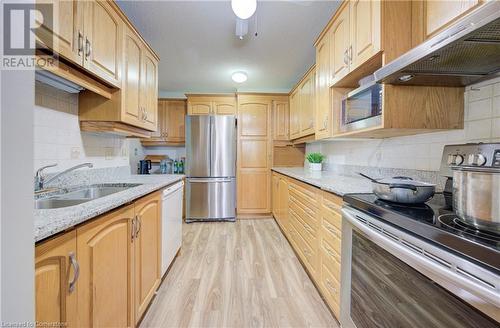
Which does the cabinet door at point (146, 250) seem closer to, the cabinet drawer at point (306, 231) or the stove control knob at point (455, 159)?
the cabinet drawer at point (306, 231)

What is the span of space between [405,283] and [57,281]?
3.83ft

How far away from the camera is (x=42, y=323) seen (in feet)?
2.20

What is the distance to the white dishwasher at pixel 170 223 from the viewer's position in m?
1.89

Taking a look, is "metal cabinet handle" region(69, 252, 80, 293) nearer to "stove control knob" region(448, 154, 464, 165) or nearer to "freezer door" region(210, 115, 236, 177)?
"stove control knob" region(448, 154, 464, 165)

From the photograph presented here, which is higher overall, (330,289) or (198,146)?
(198,146)

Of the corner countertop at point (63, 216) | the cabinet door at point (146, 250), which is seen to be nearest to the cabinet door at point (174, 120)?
the cabinet door at point (146, 250)

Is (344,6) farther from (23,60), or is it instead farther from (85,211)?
(85,211)

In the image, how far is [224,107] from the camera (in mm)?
4012

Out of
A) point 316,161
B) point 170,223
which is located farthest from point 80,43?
point 316,161

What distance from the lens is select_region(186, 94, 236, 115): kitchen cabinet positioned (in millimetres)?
3973

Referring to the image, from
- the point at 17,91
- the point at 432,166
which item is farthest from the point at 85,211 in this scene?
the point at 432,166

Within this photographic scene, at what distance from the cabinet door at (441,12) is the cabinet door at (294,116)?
2.21 metres

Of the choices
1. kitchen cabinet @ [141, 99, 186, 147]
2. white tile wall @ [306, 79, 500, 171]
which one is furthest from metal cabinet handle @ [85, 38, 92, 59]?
kitchen cabinet @ [141, 99, 186, 147]

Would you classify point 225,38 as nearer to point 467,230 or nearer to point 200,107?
point 200,107
